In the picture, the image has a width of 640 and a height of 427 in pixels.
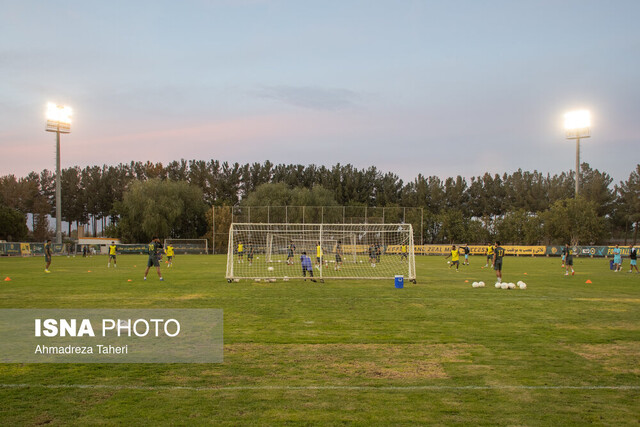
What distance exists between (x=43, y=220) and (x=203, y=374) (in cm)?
10603

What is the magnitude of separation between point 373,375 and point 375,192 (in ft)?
298

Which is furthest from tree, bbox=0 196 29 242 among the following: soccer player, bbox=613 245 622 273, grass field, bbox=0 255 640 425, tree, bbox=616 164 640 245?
tree, bbox=616 164 640 245

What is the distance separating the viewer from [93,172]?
328ft

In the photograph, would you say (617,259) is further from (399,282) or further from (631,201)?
(631,201)

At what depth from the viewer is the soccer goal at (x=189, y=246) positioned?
71000 mm

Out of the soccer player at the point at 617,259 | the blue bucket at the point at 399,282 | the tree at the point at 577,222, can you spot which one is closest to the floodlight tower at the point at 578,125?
the tree at the point at 577,222

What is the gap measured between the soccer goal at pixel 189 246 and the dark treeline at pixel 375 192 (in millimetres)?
16469

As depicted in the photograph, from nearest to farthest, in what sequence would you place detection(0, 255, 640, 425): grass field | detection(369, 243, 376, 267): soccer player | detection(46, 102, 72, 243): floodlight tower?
detection(0, 255, 640, 425): grass field < detection(369, 243, 376, 267): soccer player < detection(46, 102, 72, 243): floodlight tower

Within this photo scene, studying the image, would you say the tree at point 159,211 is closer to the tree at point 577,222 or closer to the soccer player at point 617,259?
the tree at point 577,222

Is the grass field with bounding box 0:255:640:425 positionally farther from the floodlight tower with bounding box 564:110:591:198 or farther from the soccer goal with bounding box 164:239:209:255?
the floodlight tower with bounding box 564:110:591:198

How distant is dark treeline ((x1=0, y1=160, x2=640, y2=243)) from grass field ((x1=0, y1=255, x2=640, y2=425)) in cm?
7136

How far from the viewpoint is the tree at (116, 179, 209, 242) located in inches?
2941

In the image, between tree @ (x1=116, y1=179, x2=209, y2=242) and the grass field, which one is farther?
tree @ (x1=116, y1=179, x2=209, y2=242)

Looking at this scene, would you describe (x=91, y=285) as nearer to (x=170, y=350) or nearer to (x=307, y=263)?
(x=307, y=263)
